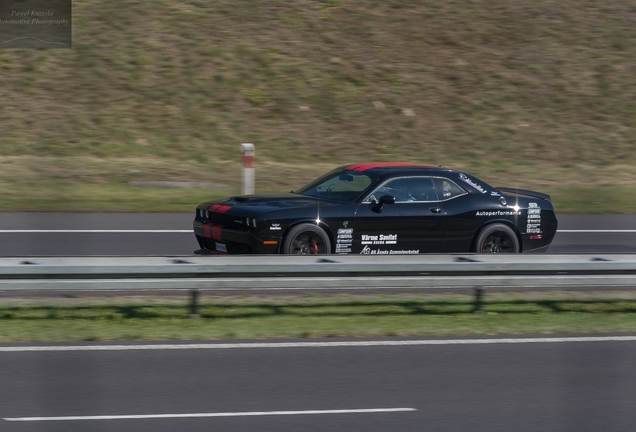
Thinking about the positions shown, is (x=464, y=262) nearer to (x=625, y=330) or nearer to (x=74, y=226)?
(x=625, y=330)

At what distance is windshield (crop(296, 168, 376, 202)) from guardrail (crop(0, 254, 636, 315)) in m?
2.41

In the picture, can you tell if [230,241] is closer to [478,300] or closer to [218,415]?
[478,300]

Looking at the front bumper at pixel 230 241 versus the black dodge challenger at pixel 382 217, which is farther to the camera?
the black dodge challenger at pixel 382 217

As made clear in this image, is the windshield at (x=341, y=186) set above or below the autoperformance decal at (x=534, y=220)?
above

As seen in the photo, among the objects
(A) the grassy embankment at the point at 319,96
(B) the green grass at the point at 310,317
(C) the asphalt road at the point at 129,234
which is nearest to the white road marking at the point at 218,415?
(B) the green grass at the point at 310,317

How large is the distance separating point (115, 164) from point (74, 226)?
5442 mm

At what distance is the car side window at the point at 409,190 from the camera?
38.9ft

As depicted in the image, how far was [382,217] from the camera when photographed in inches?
457

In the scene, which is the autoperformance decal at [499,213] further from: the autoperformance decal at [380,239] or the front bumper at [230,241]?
the front bumper at [230,241]

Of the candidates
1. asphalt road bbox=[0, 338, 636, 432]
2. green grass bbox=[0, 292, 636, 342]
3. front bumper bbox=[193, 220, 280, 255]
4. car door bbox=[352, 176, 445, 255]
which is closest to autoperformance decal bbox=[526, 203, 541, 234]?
car door bbox=[352, 176, 445, 255]

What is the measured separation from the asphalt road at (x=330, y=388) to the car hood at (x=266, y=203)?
11.6ft

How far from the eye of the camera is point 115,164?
20.5 m
